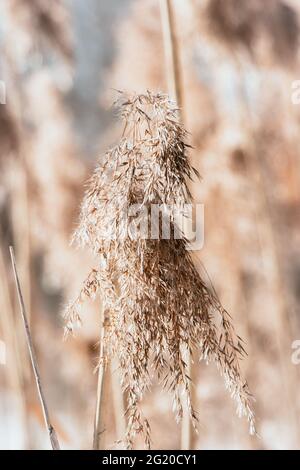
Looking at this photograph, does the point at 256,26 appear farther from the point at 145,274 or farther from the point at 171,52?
A: the point at 145,274

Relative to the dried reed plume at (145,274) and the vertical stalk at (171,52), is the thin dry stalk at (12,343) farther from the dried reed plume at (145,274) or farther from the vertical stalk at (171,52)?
the dried reed plume at (145,274)

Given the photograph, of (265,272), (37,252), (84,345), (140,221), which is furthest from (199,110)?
(140,221)

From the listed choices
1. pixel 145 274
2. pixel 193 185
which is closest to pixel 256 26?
pixel 193 185

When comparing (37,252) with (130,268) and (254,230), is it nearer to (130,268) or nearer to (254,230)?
(254,230)

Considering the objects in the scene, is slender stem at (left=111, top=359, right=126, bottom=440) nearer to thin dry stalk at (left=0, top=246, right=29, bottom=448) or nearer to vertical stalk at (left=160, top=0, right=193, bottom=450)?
thin dry stalk at (left=0, top=246, right=29, bottom=448)

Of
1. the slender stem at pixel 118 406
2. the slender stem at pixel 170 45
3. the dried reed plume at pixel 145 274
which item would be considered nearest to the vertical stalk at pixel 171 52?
the slender stem at pixel 170 45
